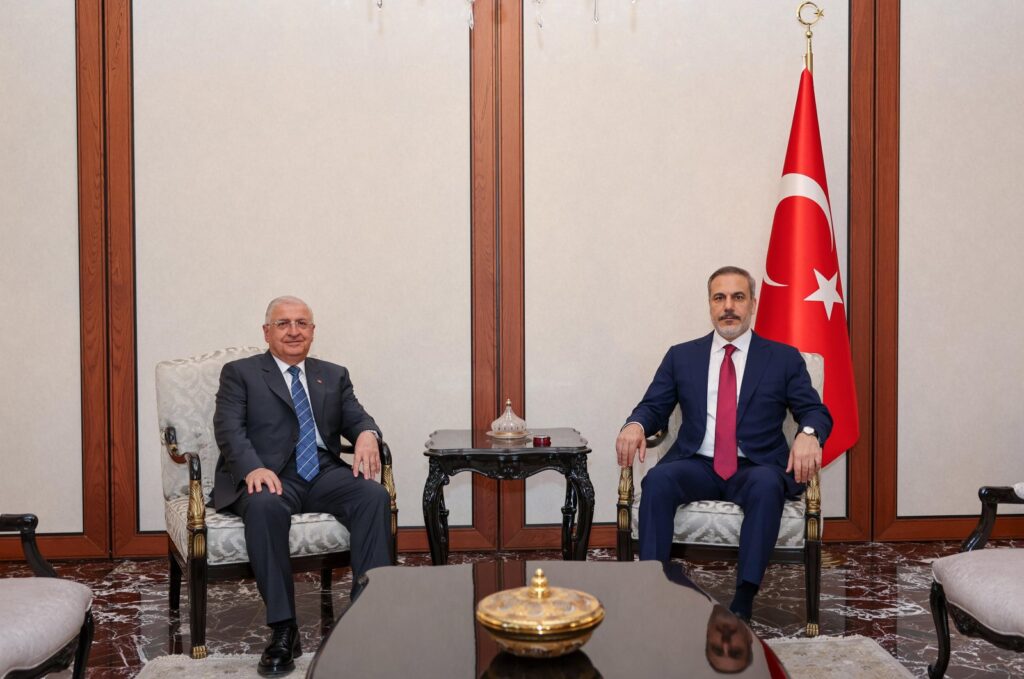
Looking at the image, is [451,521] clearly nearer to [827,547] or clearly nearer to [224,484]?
[224,484]

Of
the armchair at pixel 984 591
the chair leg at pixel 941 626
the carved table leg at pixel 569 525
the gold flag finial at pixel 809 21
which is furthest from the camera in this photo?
the gold flag finial at pixel 809 21

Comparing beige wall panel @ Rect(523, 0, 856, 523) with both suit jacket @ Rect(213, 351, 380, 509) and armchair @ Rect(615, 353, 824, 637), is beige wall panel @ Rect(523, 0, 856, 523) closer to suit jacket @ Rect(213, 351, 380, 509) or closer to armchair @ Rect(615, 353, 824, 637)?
suit jacket @ Rect(213, 351, 380, 509)

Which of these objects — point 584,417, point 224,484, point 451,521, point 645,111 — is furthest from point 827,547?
point 224,484

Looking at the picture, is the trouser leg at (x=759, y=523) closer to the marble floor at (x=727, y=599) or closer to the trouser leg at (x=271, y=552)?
the marble floor at (x=727, y=599)

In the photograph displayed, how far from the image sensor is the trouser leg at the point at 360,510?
10.4 ft

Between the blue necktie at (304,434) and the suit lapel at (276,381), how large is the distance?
3 cm

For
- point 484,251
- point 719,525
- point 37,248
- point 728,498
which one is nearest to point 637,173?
point 484,251

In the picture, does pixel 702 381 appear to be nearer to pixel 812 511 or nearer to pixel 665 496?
pixel 665 496

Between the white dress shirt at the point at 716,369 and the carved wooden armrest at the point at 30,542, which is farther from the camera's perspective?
the white dress shirt at the point at 716,369

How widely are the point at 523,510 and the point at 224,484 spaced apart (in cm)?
178

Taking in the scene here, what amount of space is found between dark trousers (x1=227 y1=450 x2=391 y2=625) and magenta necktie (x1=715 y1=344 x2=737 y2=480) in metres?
1.26

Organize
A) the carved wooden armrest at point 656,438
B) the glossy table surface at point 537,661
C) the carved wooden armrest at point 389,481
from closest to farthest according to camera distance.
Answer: the glossy table surface at point 537,661, the carved wooden armrest at point 389,481, the carved wooden armrest at point 656,438

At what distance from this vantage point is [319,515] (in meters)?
3.17

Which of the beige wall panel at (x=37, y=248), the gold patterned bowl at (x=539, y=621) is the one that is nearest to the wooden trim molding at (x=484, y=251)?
the beige wall panel at (x=37, y=248)
